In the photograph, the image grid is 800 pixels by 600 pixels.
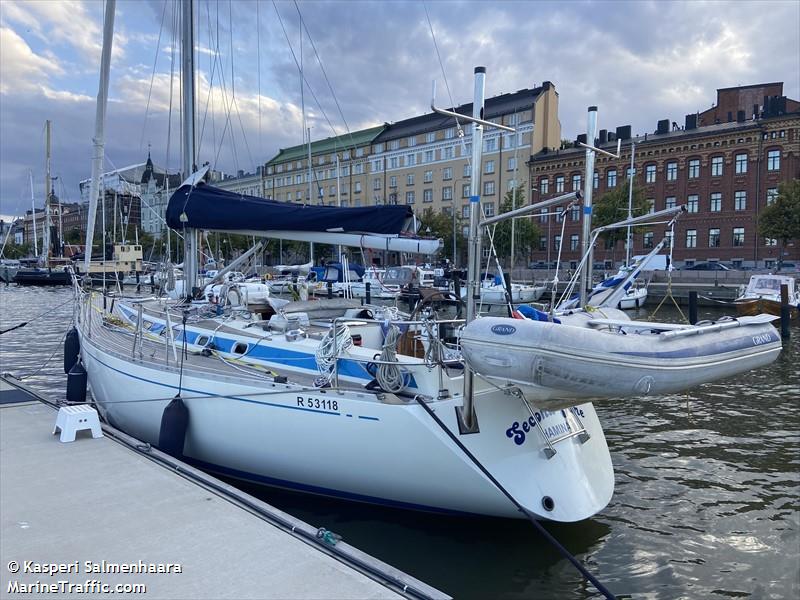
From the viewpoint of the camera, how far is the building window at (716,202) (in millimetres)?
44750

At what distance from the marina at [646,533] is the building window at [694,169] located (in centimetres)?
4247

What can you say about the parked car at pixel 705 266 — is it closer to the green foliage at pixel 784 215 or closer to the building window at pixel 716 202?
the building window at pixel 716 202

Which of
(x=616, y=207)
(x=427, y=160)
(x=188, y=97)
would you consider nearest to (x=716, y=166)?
(x=616, y=207)

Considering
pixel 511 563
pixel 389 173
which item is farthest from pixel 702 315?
pixel 389 173

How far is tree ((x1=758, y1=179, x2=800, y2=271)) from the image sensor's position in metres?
33.1

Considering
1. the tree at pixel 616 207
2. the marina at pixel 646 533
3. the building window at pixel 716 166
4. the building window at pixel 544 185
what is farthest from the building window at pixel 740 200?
the marina at pixel 646 533

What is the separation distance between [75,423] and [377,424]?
4.05 m

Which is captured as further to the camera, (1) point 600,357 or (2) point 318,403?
(2) point 318,403

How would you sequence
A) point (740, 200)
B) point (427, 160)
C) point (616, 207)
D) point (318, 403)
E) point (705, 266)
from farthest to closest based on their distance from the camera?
point (427, 160) → point (740, 200) → point (705, 266) → point (616, 207) → point (318, 403)

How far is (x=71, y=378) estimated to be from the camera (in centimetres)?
900

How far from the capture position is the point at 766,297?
966 inches

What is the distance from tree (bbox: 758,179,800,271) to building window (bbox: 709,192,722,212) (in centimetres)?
969

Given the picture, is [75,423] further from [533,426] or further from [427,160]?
[427,160]

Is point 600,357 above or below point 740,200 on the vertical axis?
below
